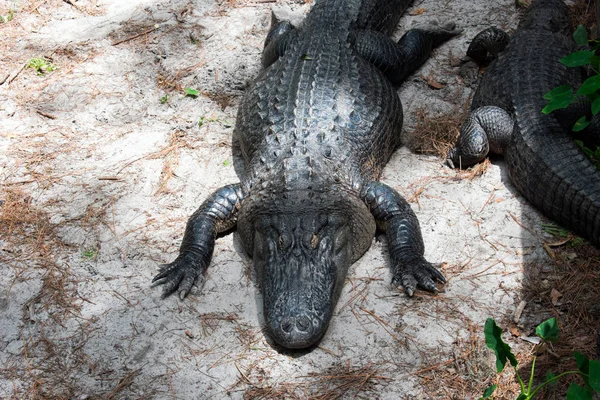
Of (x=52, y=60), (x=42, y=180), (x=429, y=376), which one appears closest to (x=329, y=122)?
(x=429, y=376)

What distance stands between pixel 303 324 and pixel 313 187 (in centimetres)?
101

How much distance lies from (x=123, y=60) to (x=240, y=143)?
1.85m

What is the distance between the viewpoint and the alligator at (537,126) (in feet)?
13.4

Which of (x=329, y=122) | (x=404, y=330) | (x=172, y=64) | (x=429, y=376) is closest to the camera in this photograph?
Result: (x=429, y=376)

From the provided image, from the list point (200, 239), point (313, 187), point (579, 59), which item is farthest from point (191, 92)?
point (579, 59)

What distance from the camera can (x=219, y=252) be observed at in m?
4.31

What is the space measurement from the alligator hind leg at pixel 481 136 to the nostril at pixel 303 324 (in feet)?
6.53

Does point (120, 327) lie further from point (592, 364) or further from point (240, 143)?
point (592, 364)

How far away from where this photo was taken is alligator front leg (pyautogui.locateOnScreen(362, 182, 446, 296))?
3898 millimetres

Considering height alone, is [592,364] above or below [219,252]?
above

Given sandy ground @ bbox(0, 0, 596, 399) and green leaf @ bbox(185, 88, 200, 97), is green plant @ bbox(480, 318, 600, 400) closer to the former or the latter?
sandy ground @ bbox(0, 0, 596, 399)

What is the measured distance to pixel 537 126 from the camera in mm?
4473

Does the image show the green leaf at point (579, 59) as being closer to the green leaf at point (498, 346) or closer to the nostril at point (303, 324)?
the green leaf at point (498, 346)

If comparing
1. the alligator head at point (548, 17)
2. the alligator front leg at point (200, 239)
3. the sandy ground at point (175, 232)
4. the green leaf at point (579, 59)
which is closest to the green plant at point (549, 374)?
the sandy ground at point (175, 232)
